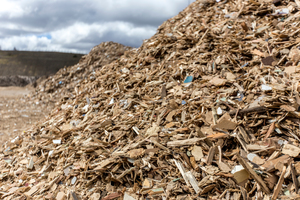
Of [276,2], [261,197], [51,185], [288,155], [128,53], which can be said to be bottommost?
[51,185]

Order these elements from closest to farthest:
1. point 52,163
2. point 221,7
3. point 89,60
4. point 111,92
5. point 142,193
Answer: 1. point 142,193
2. point 52,163
3. point 111,92
4. point 221,7
5. point 89,60

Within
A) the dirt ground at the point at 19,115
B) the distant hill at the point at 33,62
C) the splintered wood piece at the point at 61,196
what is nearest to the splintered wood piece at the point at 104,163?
the splintered wood piece at the point at 61,196

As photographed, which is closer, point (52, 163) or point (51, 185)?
point (51, 185)

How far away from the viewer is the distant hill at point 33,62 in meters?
25.6

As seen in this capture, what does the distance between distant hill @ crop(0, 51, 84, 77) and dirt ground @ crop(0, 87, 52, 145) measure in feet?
41.9

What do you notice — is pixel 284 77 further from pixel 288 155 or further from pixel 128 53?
pixel 128 53

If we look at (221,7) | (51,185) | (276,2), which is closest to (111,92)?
(51,185)

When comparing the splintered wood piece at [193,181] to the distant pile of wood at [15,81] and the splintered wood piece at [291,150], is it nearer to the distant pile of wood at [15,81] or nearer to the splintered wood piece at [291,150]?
the splintered wood piece at [291,150]

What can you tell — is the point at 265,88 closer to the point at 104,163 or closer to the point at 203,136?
the point at 203,136

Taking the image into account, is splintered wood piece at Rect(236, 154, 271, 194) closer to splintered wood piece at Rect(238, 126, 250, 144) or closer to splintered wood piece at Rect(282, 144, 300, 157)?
splintered wood piece at Rect(238, 126, 250, 144)

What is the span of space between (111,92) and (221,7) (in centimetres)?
504

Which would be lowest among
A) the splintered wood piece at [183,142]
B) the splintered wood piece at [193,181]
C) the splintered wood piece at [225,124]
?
the splintered wood piece at [193,181]

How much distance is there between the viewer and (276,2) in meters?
6.82

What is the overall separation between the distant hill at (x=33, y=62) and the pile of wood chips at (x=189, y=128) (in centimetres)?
2146
